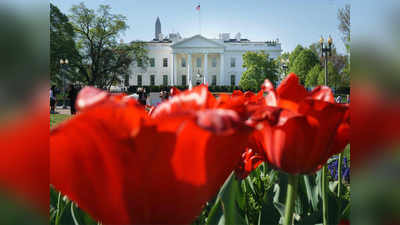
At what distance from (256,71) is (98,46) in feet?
55.4

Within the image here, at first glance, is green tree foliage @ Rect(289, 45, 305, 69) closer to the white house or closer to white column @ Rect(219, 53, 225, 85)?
the white house

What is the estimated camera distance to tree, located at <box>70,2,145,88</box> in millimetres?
27641

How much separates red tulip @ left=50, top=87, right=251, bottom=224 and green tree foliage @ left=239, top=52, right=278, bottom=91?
35.6 meters

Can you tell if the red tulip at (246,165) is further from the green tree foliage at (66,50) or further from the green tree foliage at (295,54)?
the green tree foliage at (295,54)

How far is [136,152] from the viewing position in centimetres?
22

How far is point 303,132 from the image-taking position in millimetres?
312

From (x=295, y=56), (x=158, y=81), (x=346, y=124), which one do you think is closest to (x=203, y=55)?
(x=158, y=81)

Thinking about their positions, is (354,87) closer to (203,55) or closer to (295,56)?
(295,56)

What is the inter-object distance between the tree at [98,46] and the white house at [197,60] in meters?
12.9

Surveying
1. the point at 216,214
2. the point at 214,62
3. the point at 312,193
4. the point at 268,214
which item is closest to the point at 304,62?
the point at 214,62

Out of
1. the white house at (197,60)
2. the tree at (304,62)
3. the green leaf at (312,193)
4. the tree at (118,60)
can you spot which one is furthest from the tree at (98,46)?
the green leaf at (312,193)

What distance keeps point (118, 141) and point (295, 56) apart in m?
40.8

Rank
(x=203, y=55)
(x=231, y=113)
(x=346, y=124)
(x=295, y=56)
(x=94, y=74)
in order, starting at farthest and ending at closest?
(x=203, y=55) < (x=295, y=56) < (x=94, y=74) < (x=346, y=124) < (x=231, y=113)

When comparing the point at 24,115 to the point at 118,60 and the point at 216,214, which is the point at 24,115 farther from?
the point at 118,60
